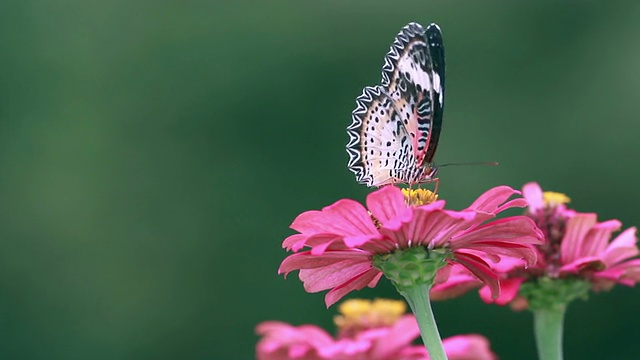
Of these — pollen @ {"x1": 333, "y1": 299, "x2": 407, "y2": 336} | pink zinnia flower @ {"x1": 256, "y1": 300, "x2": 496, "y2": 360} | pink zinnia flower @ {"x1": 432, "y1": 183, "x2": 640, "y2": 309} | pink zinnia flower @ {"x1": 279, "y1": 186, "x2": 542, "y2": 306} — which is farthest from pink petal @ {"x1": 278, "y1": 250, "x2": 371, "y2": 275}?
pollen @ {"x1": 333, "y1": 299, "x2": 407, "y2": 336}

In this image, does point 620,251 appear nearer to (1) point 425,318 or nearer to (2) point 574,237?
(2) point 574,237

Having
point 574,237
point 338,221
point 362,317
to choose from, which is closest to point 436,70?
point 574,237

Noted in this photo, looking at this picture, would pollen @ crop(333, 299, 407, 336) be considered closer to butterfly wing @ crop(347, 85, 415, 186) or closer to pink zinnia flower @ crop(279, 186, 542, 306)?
butterfly wing @ crop(347, 85, 415, 186)

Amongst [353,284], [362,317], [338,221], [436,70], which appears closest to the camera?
[338,221]

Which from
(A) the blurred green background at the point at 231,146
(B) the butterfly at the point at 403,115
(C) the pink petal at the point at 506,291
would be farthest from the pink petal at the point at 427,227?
(A) the blurred green background at the point at 231,146

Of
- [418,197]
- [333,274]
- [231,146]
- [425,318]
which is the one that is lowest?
[425,318]

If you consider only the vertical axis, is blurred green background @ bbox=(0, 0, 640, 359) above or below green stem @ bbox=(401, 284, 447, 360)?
above

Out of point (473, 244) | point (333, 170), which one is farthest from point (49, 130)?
point (473, 244)

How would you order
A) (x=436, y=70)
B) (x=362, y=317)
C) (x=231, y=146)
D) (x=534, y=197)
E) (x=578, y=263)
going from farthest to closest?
(x=231, y=146) < (x=362, y=317) < (x=534, y=197) < (x=436, y=70) < (x=578, y=263)
